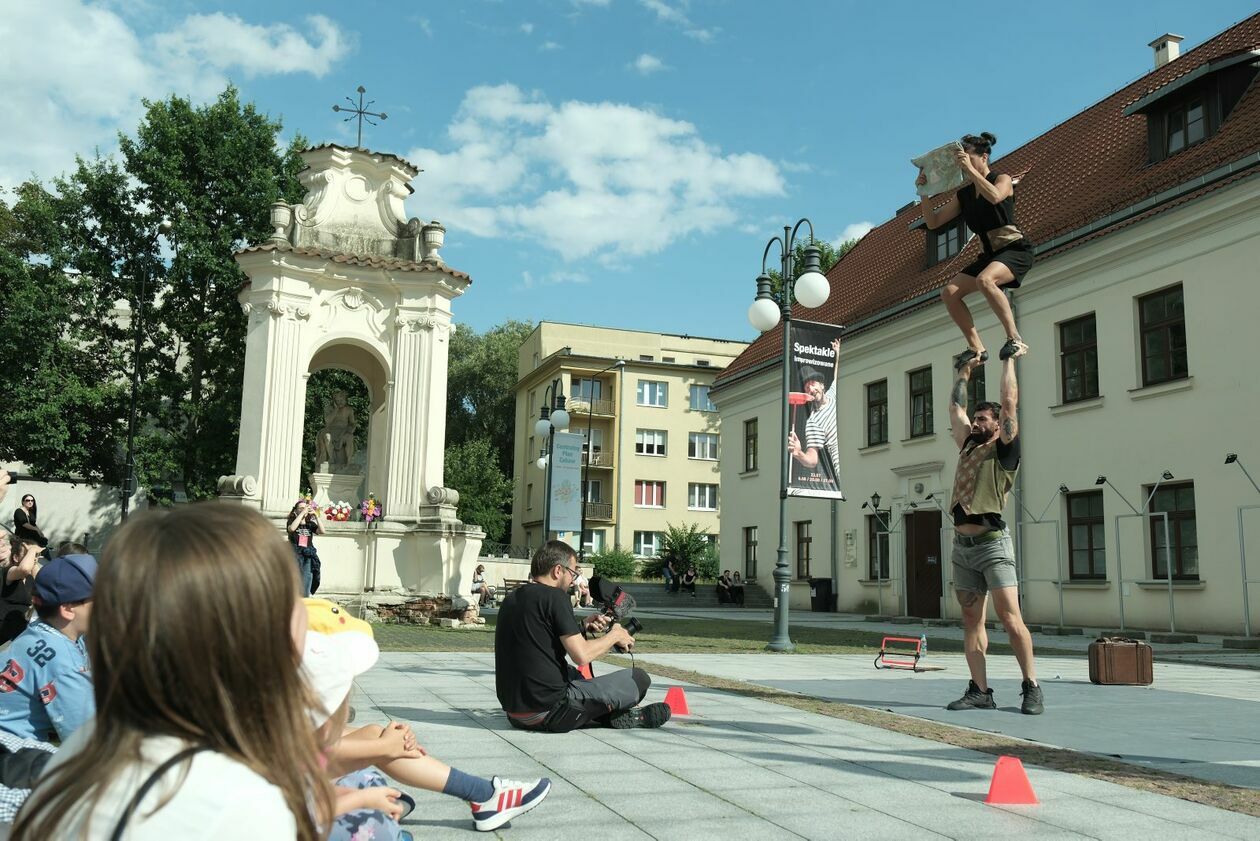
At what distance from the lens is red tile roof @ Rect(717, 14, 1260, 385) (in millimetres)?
20641

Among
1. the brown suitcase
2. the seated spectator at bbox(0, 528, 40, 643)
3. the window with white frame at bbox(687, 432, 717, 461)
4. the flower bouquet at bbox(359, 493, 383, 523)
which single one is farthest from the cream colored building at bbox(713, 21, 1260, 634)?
the window with white frame at bbox(687, 432, 717, 461)

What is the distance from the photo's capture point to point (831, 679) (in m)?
11.0

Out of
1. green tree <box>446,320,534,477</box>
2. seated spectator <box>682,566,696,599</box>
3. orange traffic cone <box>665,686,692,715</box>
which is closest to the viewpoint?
orange traffic cone <box>665,686,692,715</box>

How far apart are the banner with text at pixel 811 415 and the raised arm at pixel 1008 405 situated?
7905 mm

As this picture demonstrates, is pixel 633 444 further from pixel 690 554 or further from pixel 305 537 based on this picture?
pixel 305 537

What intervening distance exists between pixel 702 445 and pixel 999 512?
58.5 meters

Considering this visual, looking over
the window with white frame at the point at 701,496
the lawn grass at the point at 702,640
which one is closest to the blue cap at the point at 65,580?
the lawn grass at the point at 702,640

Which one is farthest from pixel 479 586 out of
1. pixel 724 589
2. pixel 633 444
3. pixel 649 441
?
pixel 649 441

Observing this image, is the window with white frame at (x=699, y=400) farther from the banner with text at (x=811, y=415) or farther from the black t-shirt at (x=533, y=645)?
the black t-shirt at (x=533, y=645)

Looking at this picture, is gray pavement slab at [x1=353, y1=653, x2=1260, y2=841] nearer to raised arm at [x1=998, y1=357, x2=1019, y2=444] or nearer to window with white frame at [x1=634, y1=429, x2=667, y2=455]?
raised arm at [x1=998, y1=357, x2=1019, y2=444]

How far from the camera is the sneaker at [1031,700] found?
803 cm

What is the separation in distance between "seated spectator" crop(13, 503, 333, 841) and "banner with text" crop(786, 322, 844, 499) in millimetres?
14091

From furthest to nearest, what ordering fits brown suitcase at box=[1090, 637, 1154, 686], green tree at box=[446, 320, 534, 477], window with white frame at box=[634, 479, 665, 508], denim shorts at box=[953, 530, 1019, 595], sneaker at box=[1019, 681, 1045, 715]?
green tree at box=[446, 320, 534, 477] → window with white frame at box=[634, 479, 665, 508] → brown suitcase at box=[1090, 637, 1154, 686] → sneaker at box=[1019, 681, 1045, 715] → denim shorts at box=[953, 530, 1019, 595]

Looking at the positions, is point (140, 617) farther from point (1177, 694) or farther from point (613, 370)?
point (613, 370)
